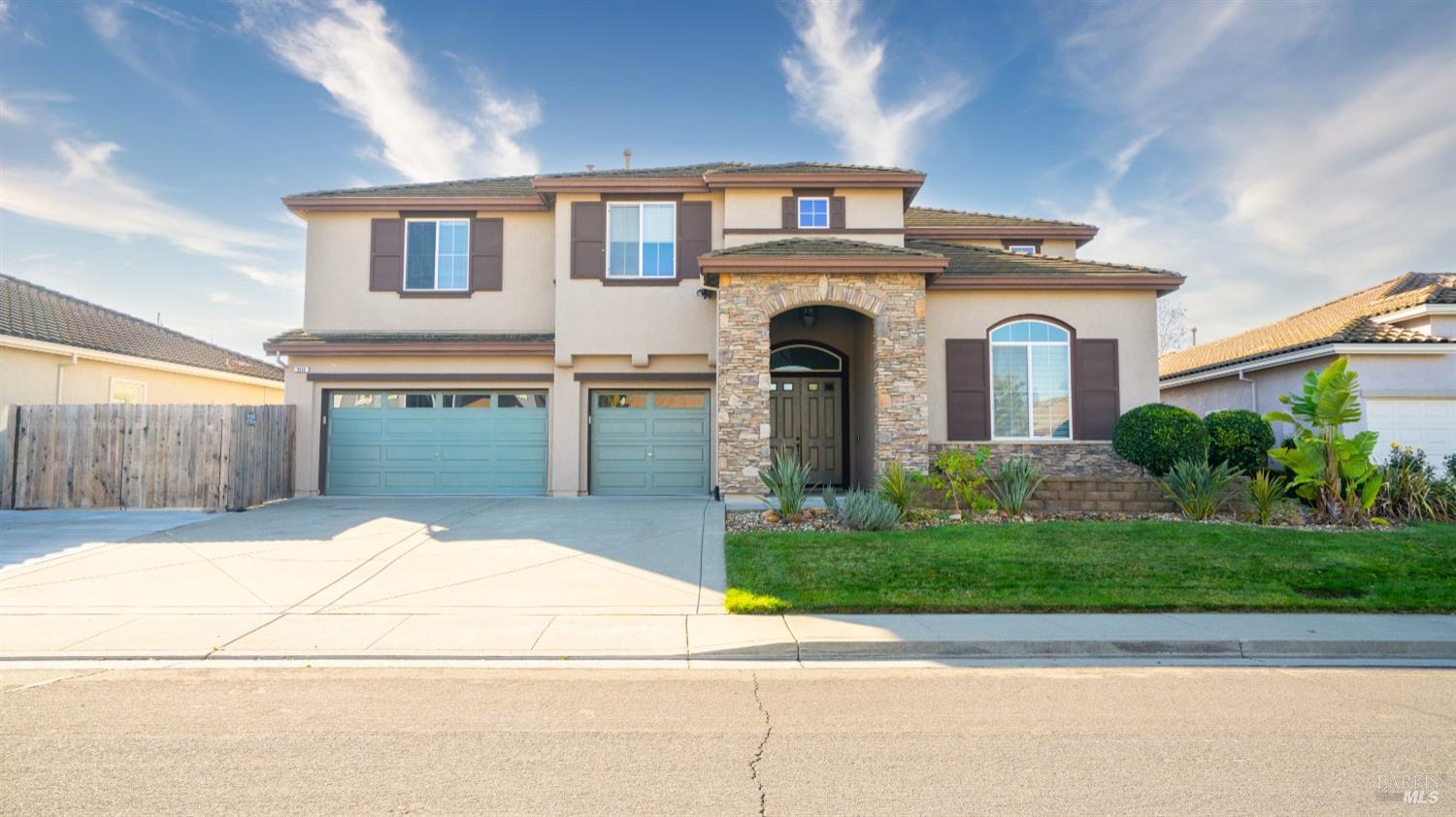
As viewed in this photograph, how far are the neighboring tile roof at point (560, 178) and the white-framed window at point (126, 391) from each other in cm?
745

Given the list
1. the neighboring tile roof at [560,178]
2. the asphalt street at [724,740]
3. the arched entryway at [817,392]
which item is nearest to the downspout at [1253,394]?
the arched entryway at [817,392]

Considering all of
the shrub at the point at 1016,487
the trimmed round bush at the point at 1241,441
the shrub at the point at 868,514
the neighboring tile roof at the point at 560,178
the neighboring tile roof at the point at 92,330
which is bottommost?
the shrub at the point at 868,514

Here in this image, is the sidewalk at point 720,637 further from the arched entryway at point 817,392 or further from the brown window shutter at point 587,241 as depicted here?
the brown window shutter at point 587,241

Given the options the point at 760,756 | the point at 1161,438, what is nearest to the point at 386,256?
the point at 760,756

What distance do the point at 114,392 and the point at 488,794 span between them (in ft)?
68.9

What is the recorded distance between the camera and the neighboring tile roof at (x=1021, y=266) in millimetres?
15312

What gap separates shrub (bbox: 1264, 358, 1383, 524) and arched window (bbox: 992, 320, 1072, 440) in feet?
12.9

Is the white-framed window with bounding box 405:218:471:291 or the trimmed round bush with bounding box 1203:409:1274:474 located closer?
the trimmed round bush with bounding box 1203:409:1274:474

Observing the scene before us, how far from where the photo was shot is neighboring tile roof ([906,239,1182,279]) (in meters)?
15.3

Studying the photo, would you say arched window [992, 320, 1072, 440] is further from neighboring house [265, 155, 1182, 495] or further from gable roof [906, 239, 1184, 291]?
gable roof [906, 239, 1184, 291]

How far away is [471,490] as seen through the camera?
16.1 metres

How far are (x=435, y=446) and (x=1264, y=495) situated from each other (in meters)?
15.2

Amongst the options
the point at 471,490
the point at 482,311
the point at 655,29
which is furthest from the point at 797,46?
the point at 471,490

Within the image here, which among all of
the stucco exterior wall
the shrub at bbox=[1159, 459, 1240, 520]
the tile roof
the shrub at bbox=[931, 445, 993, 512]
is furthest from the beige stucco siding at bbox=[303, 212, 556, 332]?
the shrub at bbox=[1159, 459, 1240, 520]
